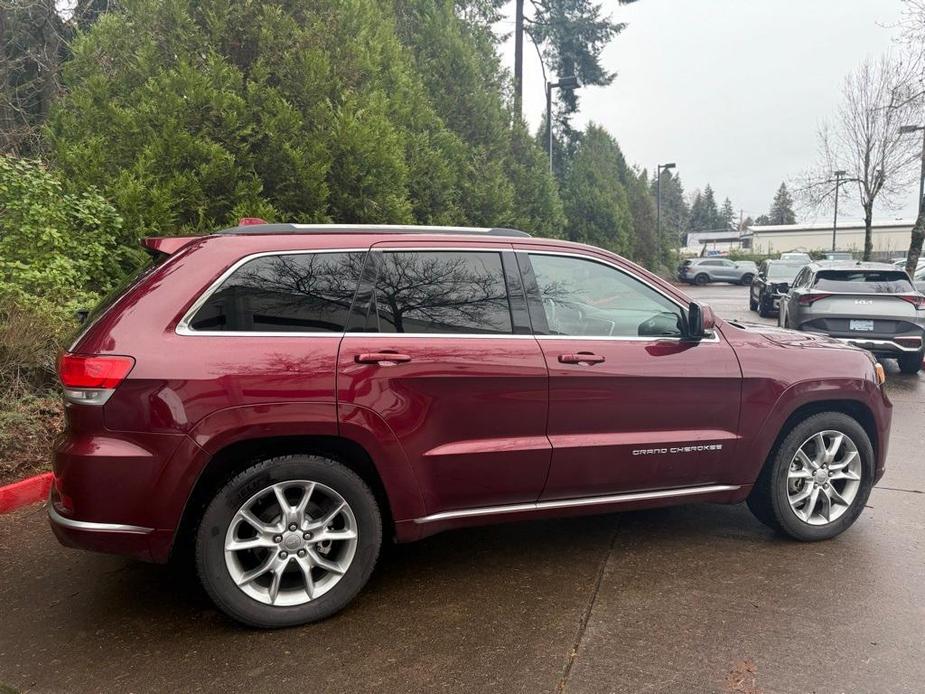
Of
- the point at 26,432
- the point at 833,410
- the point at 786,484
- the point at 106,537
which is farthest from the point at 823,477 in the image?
the point at 26,432

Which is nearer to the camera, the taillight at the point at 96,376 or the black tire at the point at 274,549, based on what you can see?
the taillight at the point at 96,376

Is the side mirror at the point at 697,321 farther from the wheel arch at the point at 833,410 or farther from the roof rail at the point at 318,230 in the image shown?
the roof rail at the point at 318,230

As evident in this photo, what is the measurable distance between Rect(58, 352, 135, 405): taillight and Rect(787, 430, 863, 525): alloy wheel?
11.5ft

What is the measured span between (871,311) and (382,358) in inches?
342

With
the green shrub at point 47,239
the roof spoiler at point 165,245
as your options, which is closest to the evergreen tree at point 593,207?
the green shrub at point 47,239

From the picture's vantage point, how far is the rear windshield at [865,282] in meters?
9.37

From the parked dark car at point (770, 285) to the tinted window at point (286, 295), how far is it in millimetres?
16286

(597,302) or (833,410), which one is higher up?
(597,302)

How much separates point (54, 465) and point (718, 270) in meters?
40.2

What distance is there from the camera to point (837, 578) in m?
3.46

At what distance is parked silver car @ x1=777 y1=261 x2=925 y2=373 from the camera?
9164 mm

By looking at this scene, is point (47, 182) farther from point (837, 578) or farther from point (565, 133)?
point (565, 133)

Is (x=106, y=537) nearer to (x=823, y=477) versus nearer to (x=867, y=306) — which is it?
(x=823, y=477)

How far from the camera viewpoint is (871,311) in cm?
923
